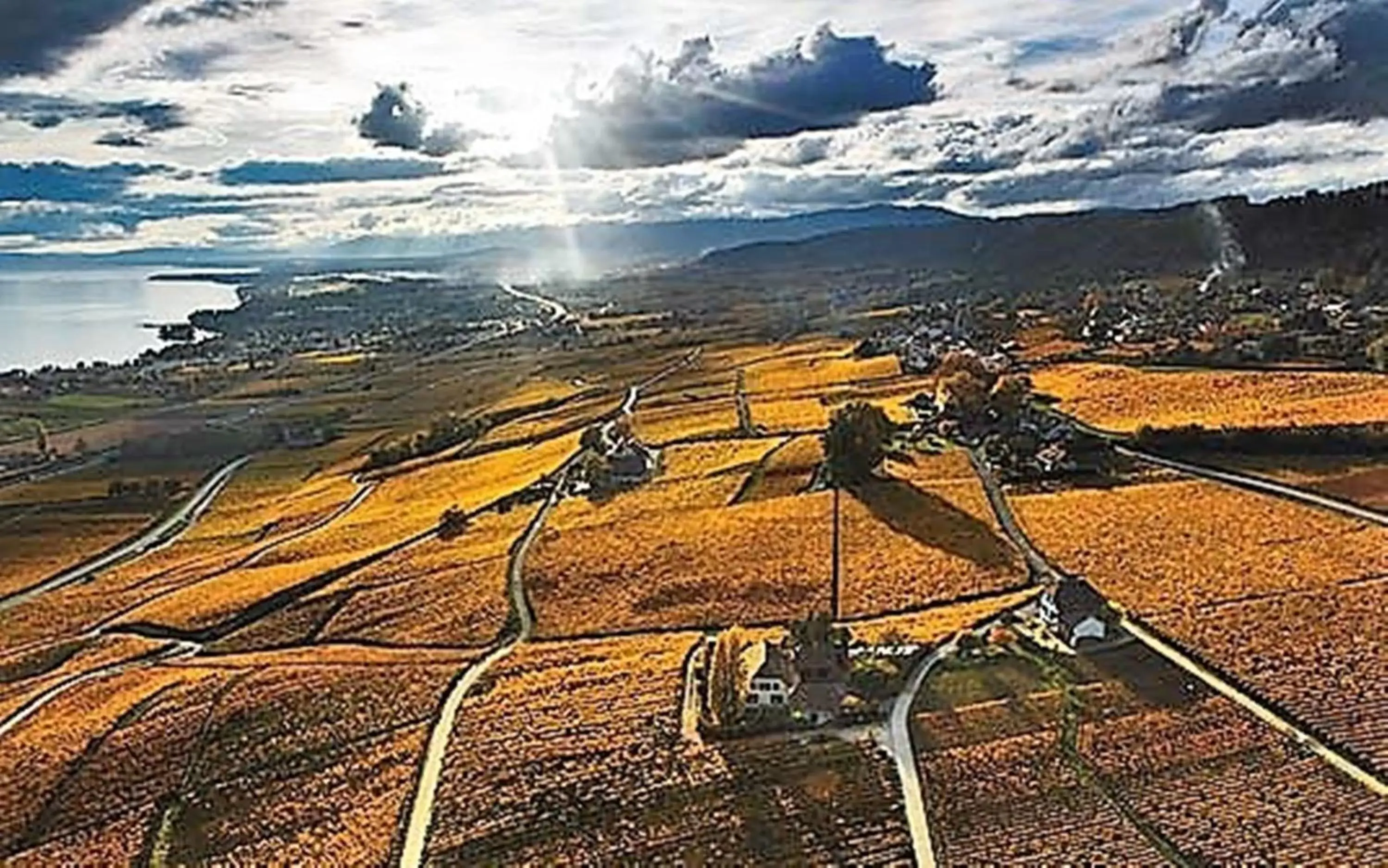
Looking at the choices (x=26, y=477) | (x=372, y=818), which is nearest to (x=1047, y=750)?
(x=372, y=818)

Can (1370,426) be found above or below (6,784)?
above

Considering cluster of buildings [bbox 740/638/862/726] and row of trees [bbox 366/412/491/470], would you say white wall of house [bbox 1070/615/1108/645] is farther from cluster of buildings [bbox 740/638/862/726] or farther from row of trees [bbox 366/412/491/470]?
row of trees [bbox 366/412/491/470]

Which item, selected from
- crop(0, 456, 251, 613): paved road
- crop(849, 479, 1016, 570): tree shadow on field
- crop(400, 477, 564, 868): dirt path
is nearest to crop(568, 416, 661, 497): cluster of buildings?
crop(400, 477, 564, 868): dirt path

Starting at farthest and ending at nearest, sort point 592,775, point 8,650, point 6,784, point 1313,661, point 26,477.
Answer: point 26,477 < point 8,650 < point 6,784 < point 1313,661 < point 592,775

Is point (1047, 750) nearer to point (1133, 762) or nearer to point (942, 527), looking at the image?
point (1133, 762)

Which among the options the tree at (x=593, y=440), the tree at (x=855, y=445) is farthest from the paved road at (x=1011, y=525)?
the tree at (x=593, y=440)

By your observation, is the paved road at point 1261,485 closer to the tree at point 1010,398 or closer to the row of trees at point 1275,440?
the row of trees at point 1275,440
